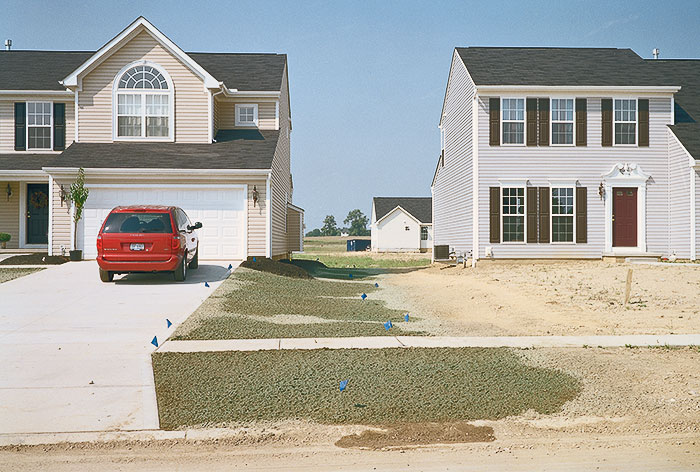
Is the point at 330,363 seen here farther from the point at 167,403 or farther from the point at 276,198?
the point at 276,198

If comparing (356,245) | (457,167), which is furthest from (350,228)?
(457,167)

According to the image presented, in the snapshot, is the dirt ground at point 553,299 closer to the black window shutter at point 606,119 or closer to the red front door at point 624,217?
the red front door at point 624,217

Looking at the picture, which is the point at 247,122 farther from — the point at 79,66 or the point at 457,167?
the point at 457,167

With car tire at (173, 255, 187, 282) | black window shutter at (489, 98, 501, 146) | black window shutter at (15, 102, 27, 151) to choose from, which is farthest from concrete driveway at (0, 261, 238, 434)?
black window shutter at (489, 98, 501, 146)

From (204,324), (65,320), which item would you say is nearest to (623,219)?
(204,324)

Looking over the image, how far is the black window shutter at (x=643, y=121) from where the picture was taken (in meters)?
23.5

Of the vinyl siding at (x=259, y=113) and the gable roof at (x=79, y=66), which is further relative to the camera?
the vinyl siding at (x=259, y=113)

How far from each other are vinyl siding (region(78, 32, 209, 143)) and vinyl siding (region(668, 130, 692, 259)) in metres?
17.1

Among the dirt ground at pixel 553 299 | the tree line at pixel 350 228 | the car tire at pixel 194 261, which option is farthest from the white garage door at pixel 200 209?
the tree line at pixel 350 228

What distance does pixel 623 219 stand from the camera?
76.7 feet

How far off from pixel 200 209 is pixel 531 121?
1232 centimetres

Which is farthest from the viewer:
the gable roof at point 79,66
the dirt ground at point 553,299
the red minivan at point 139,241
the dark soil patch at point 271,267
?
the gable roof at point 79,66

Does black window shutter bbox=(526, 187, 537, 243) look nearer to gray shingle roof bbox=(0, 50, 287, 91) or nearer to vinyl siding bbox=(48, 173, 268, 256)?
vinyl siding bbox=(48, 173, 268, 256)

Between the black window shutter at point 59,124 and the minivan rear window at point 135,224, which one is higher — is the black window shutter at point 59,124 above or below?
above
